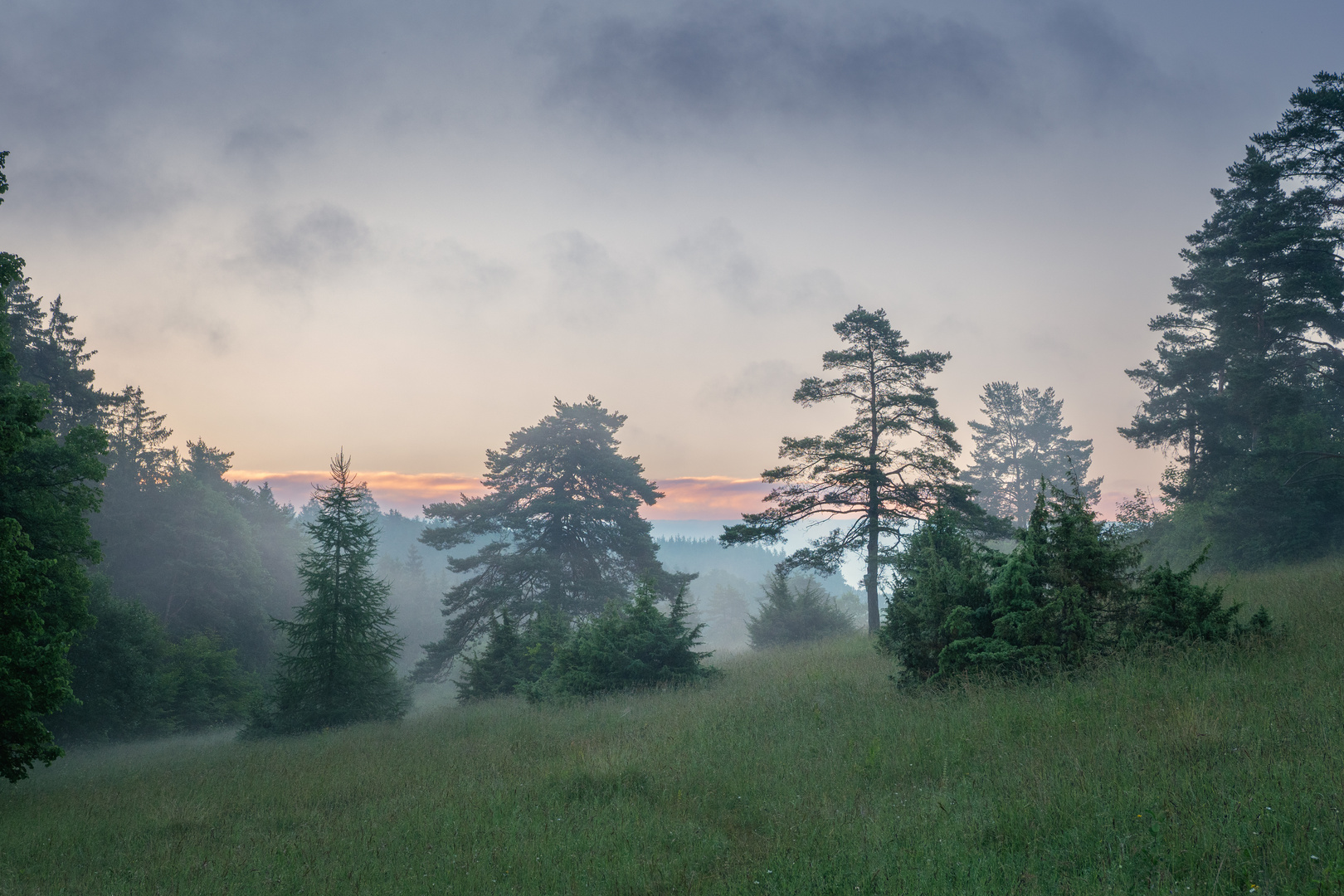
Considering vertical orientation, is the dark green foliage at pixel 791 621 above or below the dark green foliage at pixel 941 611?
below

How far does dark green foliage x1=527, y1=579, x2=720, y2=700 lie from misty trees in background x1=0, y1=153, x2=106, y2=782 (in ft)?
34.5

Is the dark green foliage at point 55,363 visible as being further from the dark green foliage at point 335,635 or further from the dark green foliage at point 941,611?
the dark green foliage at point 941,611

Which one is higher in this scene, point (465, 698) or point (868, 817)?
point (868, 817)

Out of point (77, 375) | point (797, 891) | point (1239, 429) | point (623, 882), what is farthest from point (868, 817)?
point (77, 375)

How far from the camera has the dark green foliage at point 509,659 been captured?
21312 millimetres

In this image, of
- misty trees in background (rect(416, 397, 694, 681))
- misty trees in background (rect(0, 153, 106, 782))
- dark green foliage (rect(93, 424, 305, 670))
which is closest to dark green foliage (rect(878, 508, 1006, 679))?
misty trees in background (rect(0, 153, 106, 782))

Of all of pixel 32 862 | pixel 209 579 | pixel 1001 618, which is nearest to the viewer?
pixel 32 862

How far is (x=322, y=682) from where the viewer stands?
725 inches

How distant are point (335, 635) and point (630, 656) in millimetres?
8850

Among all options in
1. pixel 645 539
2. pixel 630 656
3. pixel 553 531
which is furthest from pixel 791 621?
pixel 630 656

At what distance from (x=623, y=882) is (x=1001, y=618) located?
24.1 feet

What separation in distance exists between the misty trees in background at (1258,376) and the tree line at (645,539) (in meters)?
0.12

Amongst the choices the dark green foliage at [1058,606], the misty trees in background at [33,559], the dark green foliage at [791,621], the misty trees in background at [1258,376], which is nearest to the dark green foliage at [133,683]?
→ the misty trees in background at [33,559]

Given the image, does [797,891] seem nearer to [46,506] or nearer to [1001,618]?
[1001,618]
